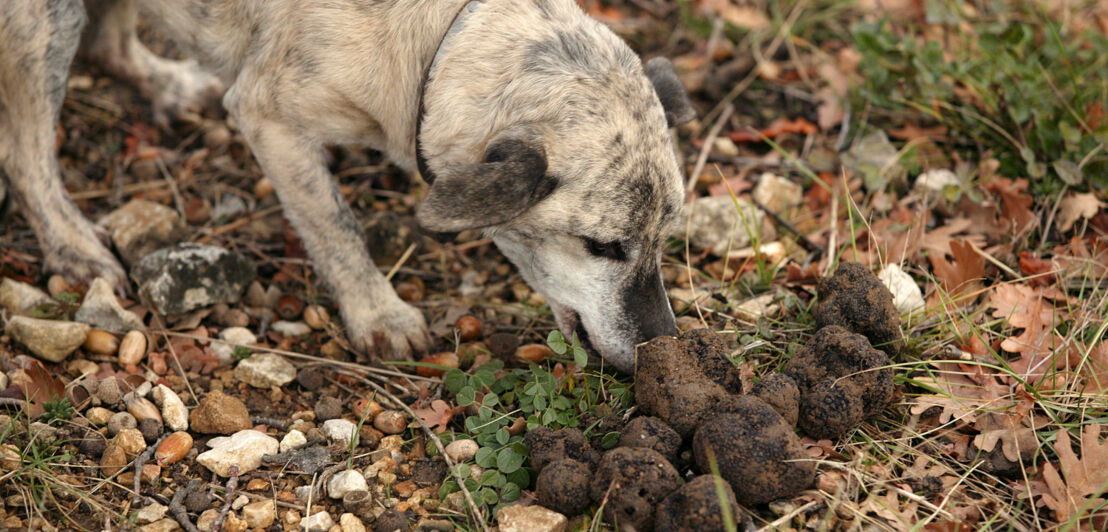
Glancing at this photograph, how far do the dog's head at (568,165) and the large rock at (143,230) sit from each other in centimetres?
171

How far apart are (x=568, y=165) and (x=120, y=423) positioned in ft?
6.48

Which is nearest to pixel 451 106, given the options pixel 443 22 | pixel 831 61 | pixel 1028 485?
pixel 443 22

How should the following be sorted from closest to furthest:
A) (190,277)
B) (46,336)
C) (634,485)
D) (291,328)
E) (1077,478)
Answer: (634,485), (1077,478), (46,336), (190,277), (291,328)

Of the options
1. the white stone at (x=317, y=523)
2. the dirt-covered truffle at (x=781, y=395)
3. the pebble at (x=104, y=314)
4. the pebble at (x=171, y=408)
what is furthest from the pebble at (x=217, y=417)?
the dirt-covered truffle at (x=781, y=395)

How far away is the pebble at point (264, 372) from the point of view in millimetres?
3639

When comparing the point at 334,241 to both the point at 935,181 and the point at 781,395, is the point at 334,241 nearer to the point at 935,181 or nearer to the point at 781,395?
the point at 781,395

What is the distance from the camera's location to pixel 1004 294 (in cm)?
372

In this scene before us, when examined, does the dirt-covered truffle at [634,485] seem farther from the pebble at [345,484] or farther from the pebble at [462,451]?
the pebble at [345,484]

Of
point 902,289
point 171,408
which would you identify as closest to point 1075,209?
point 902,289

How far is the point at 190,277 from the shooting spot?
13.0ft

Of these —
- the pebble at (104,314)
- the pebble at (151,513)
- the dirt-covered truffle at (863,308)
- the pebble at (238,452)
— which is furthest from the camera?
the pebble at (104,314)

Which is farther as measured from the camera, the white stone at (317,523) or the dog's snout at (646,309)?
the dog's snout at (646,309)

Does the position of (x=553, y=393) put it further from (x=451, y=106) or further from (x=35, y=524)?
(x=35, y=524)

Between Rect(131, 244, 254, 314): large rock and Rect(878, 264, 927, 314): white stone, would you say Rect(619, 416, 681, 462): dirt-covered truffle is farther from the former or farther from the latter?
Rect(131, 244, 254, 314): large rock
